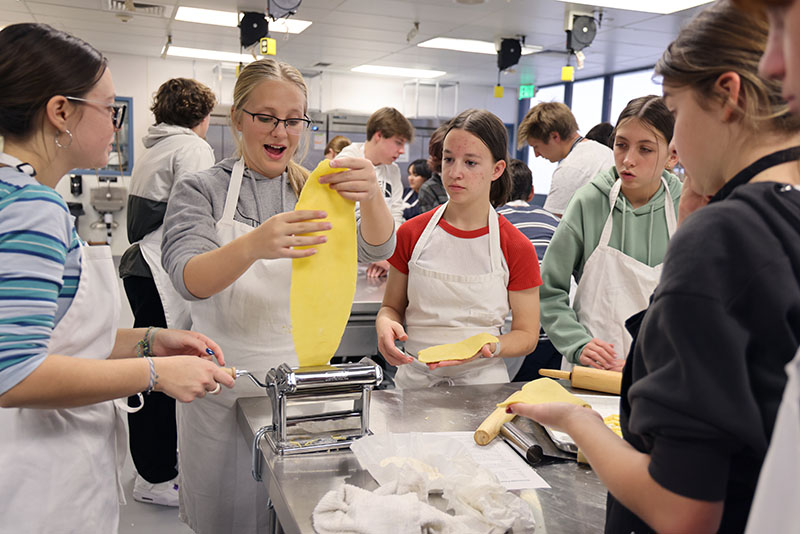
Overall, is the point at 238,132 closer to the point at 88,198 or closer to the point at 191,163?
the point at 191,163

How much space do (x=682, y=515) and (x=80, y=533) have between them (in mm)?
1078

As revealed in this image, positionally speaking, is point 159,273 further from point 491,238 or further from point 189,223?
point 491,238

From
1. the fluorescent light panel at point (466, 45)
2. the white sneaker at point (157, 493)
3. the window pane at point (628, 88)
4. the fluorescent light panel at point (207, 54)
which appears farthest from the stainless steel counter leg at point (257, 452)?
the window pane at point (628, 88)

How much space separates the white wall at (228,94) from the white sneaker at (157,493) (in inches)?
280

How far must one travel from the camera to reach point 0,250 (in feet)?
3.26

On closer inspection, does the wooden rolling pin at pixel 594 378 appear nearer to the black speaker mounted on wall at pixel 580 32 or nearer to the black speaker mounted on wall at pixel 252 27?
the black speaker mounted on wall at pixel 580 32

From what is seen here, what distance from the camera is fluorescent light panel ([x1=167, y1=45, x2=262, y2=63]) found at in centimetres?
824

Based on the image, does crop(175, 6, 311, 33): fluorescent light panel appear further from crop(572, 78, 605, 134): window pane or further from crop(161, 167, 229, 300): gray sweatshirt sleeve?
crop(572, 78, 605, 134): window pane

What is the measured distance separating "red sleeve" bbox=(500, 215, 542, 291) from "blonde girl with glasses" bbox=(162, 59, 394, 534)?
0.49 meters

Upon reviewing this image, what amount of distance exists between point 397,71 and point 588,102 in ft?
10.0

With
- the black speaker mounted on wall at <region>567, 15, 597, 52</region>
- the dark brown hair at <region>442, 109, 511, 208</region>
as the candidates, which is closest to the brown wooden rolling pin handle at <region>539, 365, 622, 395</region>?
the dark brown hair at <region>442, 109, 511, 208</region>

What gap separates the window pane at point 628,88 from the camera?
29.0 ft

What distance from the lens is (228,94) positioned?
9.73 meters

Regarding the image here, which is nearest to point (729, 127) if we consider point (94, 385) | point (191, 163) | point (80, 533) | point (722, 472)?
point (722, 472)
